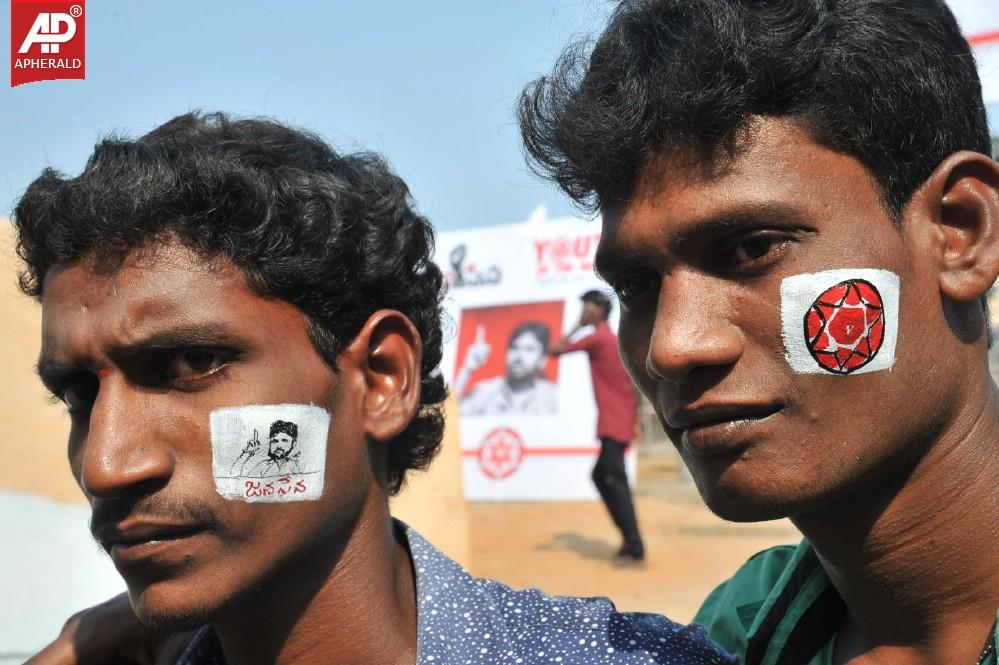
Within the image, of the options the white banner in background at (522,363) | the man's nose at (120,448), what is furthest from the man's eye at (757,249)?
the white banner in background at (522,363)

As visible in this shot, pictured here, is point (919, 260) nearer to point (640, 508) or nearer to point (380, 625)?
point (380, 625)

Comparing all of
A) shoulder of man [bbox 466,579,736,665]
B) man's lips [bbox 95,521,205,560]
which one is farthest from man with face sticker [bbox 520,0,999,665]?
man's lips [bbox 95,521,205,560]

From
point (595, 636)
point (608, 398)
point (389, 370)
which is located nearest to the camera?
point (595, 636)

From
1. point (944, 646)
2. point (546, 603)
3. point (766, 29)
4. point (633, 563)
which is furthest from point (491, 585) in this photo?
point (633, 563)

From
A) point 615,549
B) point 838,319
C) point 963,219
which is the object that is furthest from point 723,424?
point 615,549

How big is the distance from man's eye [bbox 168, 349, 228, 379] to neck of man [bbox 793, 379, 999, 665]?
1330 millimetres

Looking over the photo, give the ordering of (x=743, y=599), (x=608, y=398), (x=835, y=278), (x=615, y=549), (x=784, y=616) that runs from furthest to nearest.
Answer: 1. (x=615, y=549)
2. (x=608, y=398)
3. (x=743, y=599)
4. (x=784, y=616)
5. (x=835, y=278)

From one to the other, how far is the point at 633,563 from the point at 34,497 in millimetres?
7719

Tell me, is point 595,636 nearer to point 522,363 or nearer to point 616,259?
point 616,259

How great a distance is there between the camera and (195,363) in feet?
6.86

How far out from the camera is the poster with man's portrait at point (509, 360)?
11867 mm

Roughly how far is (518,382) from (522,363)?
0.25m

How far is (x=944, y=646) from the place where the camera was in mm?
1938

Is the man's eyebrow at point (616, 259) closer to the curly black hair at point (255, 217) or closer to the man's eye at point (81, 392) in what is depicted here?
the curly black hair at point (255, 217)
